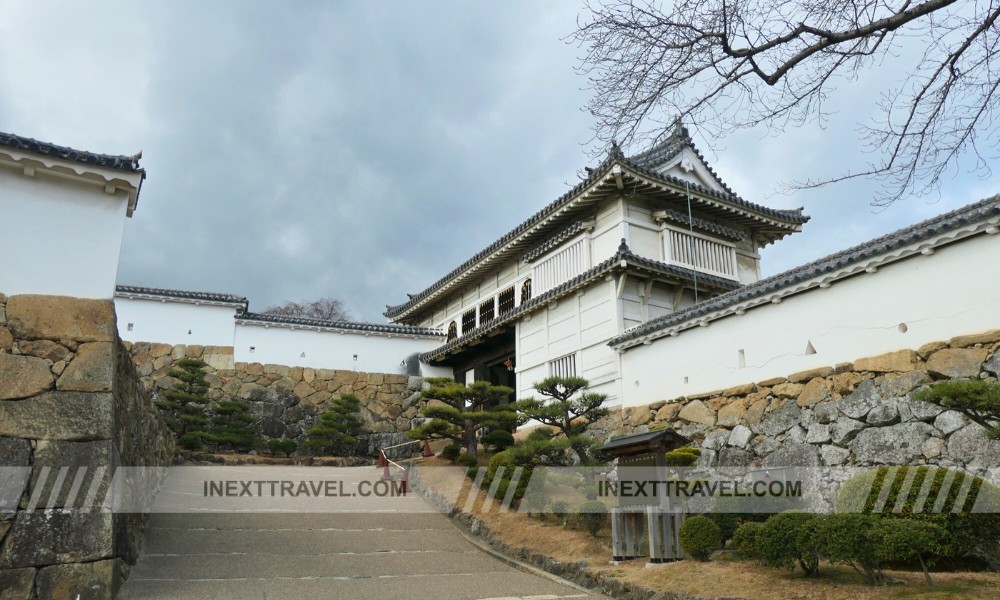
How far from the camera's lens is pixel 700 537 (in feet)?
25.9

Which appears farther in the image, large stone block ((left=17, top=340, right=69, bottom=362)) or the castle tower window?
the castle tower window

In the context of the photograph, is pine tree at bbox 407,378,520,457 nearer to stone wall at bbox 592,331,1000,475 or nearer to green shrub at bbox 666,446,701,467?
stone wall at bbox 592,331,1000,475

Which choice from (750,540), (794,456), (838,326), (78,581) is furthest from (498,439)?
(78,581)

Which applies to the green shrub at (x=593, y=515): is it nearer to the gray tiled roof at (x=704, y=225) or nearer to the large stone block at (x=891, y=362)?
the large stone block at (x=891, y=362)

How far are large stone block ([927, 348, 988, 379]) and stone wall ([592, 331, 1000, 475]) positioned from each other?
0.03 feet

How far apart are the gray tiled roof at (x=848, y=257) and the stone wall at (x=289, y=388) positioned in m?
10.0

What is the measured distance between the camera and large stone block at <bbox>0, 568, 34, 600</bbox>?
21.2ft

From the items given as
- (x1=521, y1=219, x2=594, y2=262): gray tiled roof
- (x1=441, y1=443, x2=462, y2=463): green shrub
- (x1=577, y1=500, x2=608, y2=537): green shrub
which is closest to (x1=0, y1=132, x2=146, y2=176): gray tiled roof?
(x1=577, y1=500, x2=608, y2=537): green shrub

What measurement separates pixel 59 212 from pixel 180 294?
13143mm

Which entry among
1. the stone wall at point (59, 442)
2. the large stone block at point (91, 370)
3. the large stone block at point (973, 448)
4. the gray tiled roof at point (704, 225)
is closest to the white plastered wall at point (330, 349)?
the gray tiled roof at point (704, 225)

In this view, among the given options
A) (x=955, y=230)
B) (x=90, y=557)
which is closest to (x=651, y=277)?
(x=955, y=230)

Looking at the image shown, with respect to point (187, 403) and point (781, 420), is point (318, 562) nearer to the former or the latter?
point (781, 420)

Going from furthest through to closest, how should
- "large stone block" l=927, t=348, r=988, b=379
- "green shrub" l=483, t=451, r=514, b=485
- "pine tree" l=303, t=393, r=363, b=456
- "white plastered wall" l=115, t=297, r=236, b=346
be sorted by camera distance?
"white plastered wall" l=115, t=297, r=236, b=346 < "pine tree" l=303, t=393, r=363, b=456 < "green shrub" l=483, t=451, r=514, b=485 < "large stone block" l=927, t=348, r=988, b=379

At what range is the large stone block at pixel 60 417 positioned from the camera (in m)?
7.11
